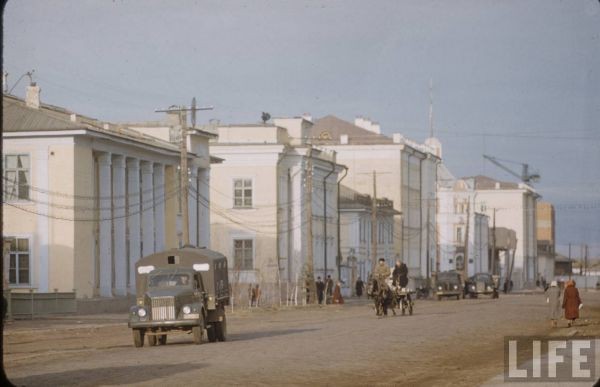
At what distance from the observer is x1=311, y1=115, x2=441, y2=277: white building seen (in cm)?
12500

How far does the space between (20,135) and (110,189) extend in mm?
6819

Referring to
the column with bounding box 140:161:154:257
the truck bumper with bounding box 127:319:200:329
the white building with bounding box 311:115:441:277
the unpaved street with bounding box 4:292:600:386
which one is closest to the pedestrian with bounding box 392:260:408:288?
the unpaved street with bounding box 4:292:600:386

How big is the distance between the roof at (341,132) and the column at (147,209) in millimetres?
48282

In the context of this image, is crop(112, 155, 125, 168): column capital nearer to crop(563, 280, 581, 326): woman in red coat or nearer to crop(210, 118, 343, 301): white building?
crop(210, 118, 343, 301): white building

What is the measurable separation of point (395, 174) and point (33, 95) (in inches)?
2484

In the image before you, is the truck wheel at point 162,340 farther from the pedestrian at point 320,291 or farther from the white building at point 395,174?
the white building at point 395,174

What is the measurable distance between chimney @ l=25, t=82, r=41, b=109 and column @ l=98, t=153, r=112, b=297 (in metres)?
4.15

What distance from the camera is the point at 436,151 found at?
514 ft

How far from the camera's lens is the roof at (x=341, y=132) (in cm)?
12731

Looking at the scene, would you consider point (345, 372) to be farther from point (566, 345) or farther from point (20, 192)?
point (20, 192)

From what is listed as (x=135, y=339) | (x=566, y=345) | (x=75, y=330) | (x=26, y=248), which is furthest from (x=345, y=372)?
(x=26, y=248)

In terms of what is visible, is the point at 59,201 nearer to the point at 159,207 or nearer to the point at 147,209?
the point at 147,209

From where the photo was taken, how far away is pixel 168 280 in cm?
3266

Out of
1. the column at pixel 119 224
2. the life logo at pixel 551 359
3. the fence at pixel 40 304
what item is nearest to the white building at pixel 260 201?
the column at pixel 119 224
